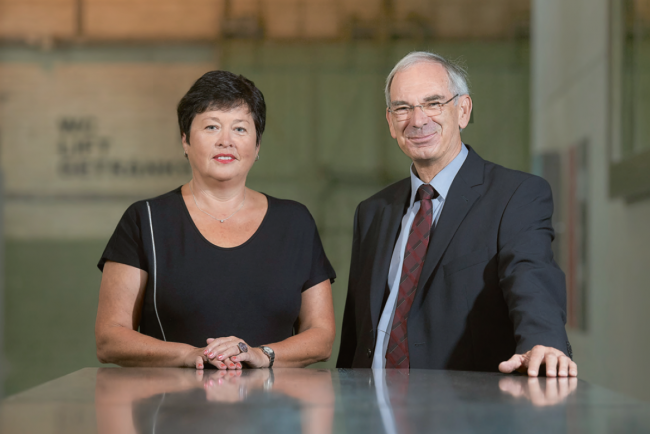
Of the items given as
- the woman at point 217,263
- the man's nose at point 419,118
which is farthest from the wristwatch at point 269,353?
the man's nose at point 419,118

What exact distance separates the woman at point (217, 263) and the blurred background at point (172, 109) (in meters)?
4.00

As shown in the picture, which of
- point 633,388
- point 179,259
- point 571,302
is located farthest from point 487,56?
point 179,259

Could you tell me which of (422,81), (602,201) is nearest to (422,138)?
(422,81)

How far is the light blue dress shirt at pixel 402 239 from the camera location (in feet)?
6.22

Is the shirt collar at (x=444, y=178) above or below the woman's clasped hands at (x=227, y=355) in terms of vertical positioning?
above

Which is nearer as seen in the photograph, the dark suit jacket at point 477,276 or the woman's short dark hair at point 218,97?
the dark suit jacket at point 477,276

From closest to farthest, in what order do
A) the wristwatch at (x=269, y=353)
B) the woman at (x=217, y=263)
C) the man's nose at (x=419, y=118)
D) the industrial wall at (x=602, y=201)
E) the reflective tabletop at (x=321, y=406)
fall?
1. the reflective tabletop at (x=321, y=406)
2. the wristwatch at (x=269, y=353)
3. the woman at (x=217, y=263)
4. the man's nose at (x=419, y=118)
5. the industrial wall at (x=602, y=201)

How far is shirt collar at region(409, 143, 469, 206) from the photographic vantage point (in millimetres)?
2015

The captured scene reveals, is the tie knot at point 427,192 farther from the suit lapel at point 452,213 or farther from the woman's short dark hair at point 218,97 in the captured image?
the woman's short dark hair at point 218,97

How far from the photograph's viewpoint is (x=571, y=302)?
495 centimetres

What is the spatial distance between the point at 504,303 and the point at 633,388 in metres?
2.28

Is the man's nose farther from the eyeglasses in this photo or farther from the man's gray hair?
the man's gray hair

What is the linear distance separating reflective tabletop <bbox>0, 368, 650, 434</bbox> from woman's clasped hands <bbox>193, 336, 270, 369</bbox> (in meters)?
0.20

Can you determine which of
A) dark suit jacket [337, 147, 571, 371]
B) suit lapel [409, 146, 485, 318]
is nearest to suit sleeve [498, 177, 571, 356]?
dark suit jacket [337, 147, 571, 371]
